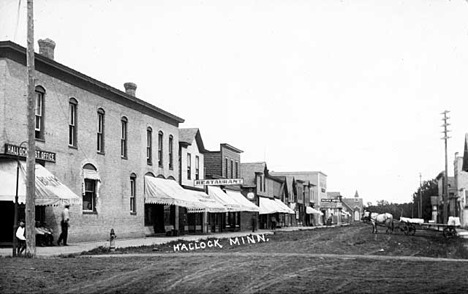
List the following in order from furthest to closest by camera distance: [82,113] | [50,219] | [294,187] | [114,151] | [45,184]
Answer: [294,187] → [114,151] → [82,113] → [50,219] → [45,184]

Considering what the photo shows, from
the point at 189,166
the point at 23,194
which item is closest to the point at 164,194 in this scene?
the point at 189,166

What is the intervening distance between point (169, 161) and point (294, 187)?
46.4 meters

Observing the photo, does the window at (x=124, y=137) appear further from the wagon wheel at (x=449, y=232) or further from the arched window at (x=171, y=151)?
the wagon wheel at (x=449, y=232)

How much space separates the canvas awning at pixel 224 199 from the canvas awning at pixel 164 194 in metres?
6.15

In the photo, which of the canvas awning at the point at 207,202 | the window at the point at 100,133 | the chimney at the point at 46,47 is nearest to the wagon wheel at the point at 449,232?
the canvas awning at the point at 207,202

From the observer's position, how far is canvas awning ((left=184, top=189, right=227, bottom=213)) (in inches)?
1469

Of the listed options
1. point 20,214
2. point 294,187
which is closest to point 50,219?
point 20,214

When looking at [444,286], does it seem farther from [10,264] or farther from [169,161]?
[169,161]

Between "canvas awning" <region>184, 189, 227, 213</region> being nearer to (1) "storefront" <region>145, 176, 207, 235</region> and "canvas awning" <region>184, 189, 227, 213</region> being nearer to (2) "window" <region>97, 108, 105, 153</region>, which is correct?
(1) "storefront" <region>145, 176, 207, 235</region>

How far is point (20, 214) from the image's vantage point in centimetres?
2266

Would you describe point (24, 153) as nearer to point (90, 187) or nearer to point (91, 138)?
point (91, 138)

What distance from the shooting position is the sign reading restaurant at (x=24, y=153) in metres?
21.2

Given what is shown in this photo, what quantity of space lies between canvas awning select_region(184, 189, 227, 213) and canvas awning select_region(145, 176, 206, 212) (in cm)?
152

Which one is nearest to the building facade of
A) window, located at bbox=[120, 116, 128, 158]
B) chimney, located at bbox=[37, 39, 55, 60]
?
window, located at bbox=[120, 116, 128, 158]
